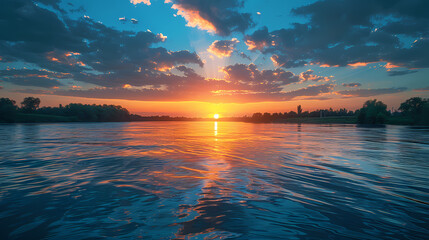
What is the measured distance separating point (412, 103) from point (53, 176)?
177363mm

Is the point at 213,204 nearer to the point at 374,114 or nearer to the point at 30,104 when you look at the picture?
the point at 374,114

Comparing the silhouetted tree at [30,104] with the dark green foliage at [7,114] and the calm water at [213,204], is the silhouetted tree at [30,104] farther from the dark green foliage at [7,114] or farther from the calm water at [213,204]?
the calm water at [213,204]

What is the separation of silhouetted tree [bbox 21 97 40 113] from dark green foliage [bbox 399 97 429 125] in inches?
10988

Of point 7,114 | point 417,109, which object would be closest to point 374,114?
point 417,109

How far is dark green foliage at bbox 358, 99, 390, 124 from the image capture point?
117750 mm

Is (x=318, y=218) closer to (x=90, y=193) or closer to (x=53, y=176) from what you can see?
(x=90, y=193)

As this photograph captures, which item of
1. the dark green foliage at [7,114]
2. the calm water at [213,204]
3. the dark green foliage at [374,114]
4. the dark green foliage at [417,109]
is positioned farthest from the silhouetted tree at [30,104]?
the dark green foliage at [417,109]

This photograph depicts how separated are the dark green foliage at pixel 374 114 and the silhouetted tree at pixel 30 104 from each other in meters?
259

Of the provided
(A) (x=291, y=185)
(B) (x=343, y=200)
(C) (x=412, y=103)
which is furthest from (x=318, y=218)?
(C) (x=412, y=103)

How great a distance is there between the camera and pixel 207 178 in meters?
8.65

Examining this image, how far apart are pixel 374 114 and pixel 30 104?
872 feet

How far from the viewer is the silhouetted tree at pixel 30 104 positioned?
172712 mm

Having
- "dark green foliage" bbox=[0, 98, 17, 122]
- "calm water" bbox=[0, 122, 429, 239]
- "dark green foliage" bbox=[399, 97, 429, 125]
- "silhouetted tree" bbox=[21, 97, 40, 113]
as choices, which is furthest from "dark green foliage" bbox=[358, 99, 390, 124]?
"silhouetted tree" bbox=[21, 97, 40, 113]

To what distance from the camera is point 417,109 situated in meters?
120
